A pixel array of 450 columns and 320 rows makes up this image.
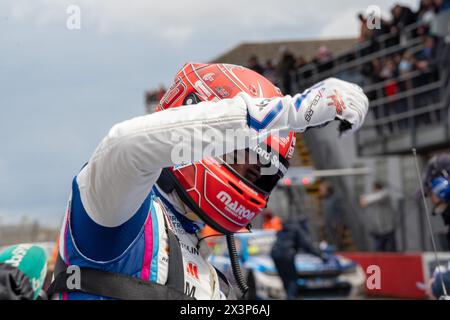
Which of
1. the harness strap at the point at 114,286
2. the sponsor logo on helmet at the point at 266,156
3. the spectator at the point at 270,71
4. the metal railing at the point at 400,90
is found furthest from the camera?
the spectator at the point at 270,71

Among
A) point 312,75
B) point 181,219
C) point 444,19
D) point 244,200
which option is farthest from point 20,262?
point 312,75

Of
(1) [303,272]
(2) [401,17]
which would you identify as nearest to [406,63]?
(2) [401,17]

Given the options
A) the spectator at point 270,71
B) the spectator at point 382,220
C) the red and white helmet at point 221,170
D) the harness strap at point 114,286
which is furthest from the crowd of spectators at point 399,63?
the harness strap at point 114,286

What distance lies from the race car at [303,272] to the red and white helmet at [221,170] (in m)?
10.5

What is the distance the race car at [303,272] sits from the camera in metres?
13.1

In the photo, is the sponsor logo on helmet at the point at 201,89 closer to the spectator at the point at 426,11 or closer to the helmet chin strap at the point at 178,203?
the helmet chin strap at the point at 178,203

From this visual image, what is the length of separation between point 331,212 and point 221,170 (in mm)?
14745

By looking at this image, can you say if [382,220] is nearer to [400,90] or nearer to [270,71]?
[400,90]

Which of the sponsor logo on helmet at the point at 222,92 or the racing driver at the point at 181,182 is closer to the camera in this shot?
the racing driver at the point at 181,182

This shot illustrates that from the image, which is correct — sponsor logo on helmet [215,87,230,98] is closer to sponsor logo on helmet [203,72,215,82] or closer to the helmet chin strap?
sponsor logo on helmet [203,72,215,82]

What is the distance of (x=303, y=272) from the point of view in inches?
530

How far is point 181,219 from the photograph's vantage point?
254cm

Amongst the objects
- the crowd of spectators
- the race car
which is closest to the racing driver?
the race car

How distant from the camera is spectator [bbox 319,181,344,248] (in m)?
16.3
